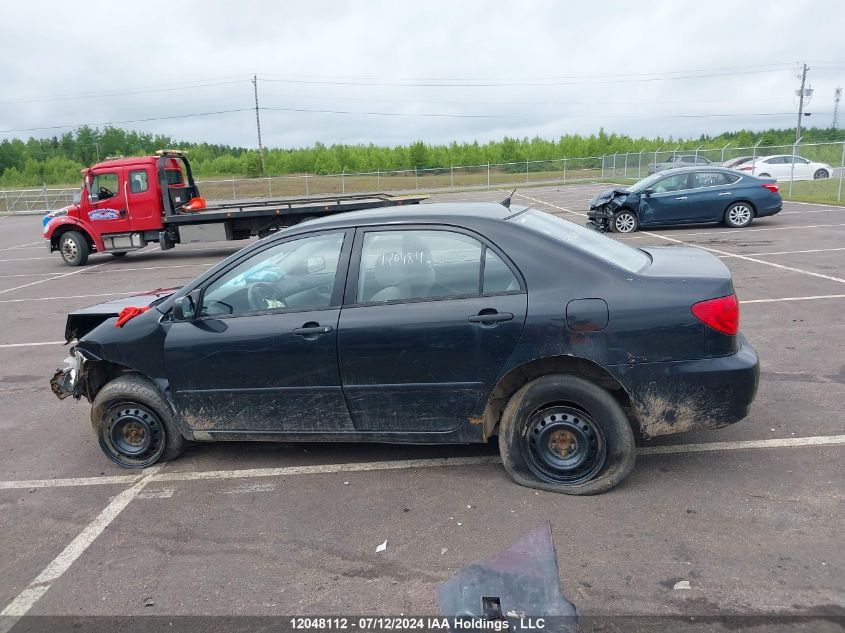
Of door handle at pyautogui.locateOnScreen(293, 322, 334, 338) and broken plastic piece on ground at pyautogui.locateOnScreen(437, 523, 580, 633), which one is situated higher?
door handle at pyautogui.locateOnScreen(293, 322, 334, 338)

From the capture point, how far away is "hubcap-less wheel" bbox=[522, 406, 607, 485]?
12.7 feet

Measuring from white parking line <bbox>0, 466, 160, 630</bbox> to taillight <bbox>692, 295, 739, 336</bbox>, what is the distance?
3.57 meters

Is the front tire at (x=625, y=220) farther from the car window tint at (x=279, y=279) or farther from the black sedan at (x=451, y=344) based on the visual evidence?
the car window tint at (x=279, y=279)

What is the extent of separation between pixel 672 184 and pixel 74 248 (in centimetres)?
1492

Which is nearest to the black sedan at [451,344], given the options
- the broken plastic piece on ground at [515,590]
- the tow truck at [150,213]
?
the broken plastic piece on ground at [515,590]

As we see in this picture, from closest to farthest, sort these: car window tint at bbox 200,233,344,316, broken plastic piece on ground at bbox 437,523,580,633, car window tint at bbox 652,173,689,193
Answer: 1. broken plastic piece on ground at bbox 437,523,580,633
2. car window tint at bbox 200,233,344,316
3. car window tint at bbox 652,173,689,193

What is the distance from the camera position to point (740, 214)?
53.5 ft

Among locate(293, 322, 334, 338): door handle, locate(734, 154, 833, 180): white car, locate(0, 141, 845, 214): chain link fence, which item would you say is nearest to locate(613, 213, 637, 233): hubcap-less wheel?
locate(293, 322, 334, 338): door handle

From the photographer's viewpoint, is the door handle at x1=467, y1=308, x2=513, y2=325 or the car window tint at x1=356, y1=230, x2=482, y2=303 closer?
the door handle at x1=467, y1=308, x2=513, y2=325

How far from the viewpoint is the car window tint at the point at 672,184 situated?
53.9 ft

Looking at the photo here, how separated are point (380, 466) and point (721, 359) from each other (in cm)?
218

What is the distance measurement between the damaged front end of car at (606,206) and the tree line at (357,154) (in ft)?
157

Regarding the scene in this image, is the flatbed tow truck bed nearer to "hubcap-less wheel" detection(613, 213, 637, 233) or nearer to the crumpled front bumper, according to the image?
"hubcap-less wheel" detection(613, 213, 637, 233)

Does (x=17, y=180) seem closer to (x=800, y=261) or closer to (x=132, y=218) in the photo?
(x=132, y=218)
